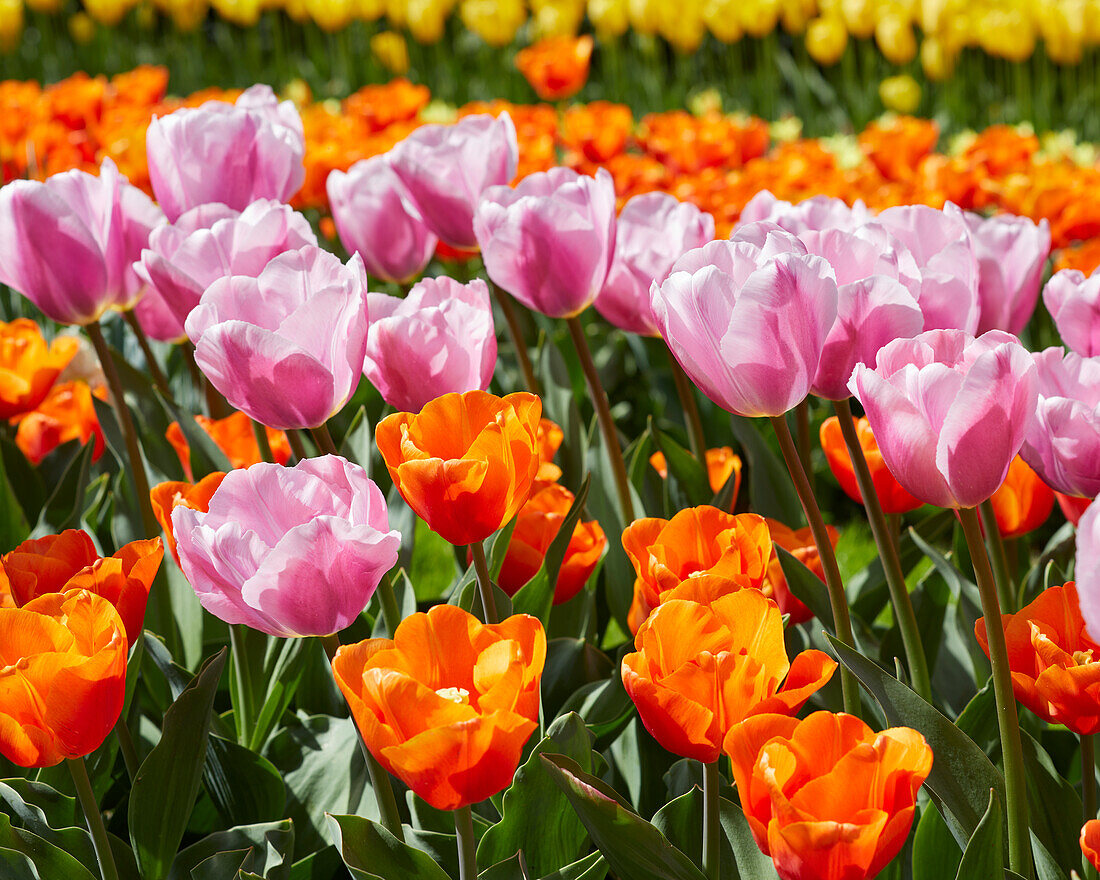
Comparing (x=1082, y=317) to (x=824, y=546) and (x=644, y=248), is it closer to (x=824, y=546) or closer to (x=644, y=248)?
(x=824, y=546)

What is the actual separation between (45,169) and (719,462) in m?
2.19

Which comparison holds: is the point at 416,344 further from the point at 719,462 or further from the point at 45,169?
the point at 45,169

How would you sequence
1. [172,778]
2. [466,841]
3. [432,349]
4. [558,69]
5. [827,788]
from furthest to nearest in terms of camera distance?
[558,69]
[432,349]
[172,778]
[466,841]
[827,788]

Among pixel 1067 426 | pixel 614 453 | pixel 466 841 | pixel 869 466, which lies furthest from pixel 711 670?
pixel 614 453

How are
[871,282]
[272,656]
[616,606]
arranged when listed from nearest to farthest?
1. [871,282]
2. [272,656]
3. [616,606]

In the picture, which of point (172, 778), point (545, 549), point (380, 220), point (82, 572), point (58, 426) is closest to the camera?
point (82, 572)

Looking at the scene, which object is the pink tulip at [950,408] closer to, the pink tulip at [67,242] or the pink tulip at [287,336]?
the pink tulip at [287,336]

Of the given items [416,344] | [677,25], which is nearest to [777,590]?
[416,344]

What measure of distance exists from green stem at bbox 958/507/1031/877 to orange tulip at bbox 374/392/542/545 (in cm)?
33

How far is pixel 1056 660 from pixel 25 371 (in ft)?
4.74

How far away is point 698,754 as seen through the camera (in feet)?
2.60

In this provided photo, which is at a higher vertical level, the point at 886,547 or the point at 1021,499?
the point at 886,547

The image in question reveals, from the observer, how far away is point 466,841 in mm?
816

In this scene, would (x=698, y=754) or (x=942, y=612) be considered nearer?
(x=698, y=754)
